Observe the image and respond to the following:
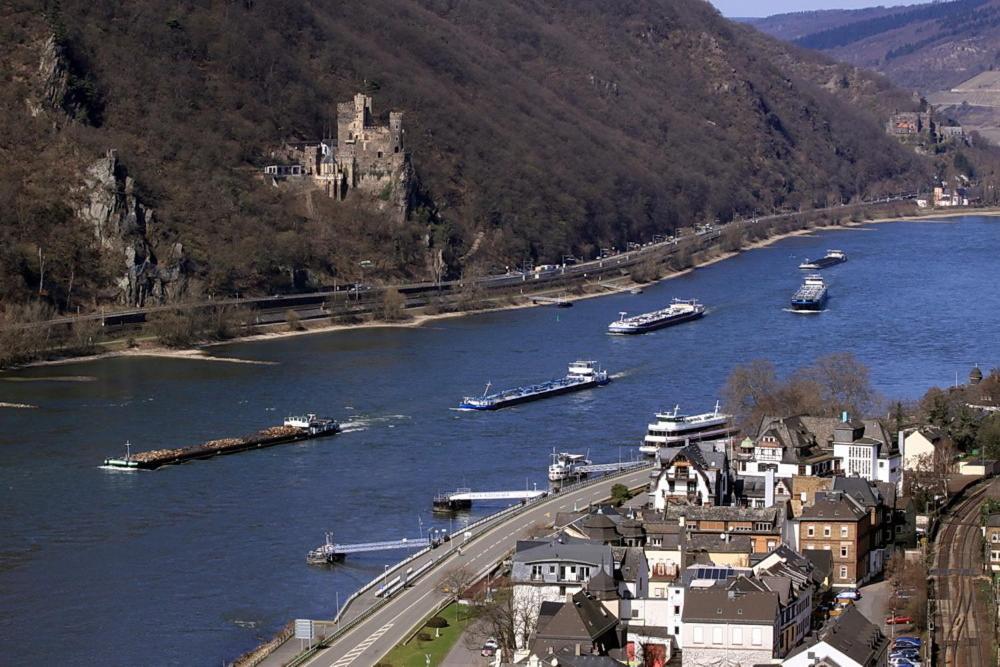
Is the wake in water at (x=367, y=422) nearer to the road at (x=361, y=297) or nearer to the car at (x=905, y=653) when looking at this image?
the road at (x=361, y=297)

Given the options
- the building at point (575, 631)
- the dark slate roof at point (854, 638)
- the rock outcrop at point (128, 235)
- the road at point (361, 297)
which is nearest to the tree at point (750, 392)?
the building at point (575, 631)

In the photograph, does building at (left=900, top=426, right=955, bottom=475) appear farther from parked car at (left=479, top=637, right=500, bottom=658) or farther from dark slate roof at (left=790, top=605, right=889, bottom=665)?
parked car at (left=479, top=637, right=500, bottom=658)

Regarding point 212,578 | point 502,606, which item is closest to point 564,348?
point 212,578

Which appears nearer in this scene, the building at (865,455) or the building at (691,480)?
the building at (691,480)

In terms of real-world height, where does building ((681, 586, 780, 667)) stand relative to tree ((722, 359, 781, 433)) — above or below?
below

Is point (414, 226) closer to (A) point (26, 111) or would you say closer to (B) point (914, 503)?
(A) point (26, 111)

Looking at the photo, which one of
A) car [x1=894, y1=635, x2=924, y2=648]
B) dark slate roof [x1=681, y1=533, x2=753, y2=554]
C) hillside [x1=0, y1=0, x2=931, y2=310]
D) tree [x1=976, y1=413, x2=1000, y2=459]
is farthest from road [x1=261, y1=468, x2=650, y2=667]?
hillside [x1=0, y1=0, x2=931, y2=310]
